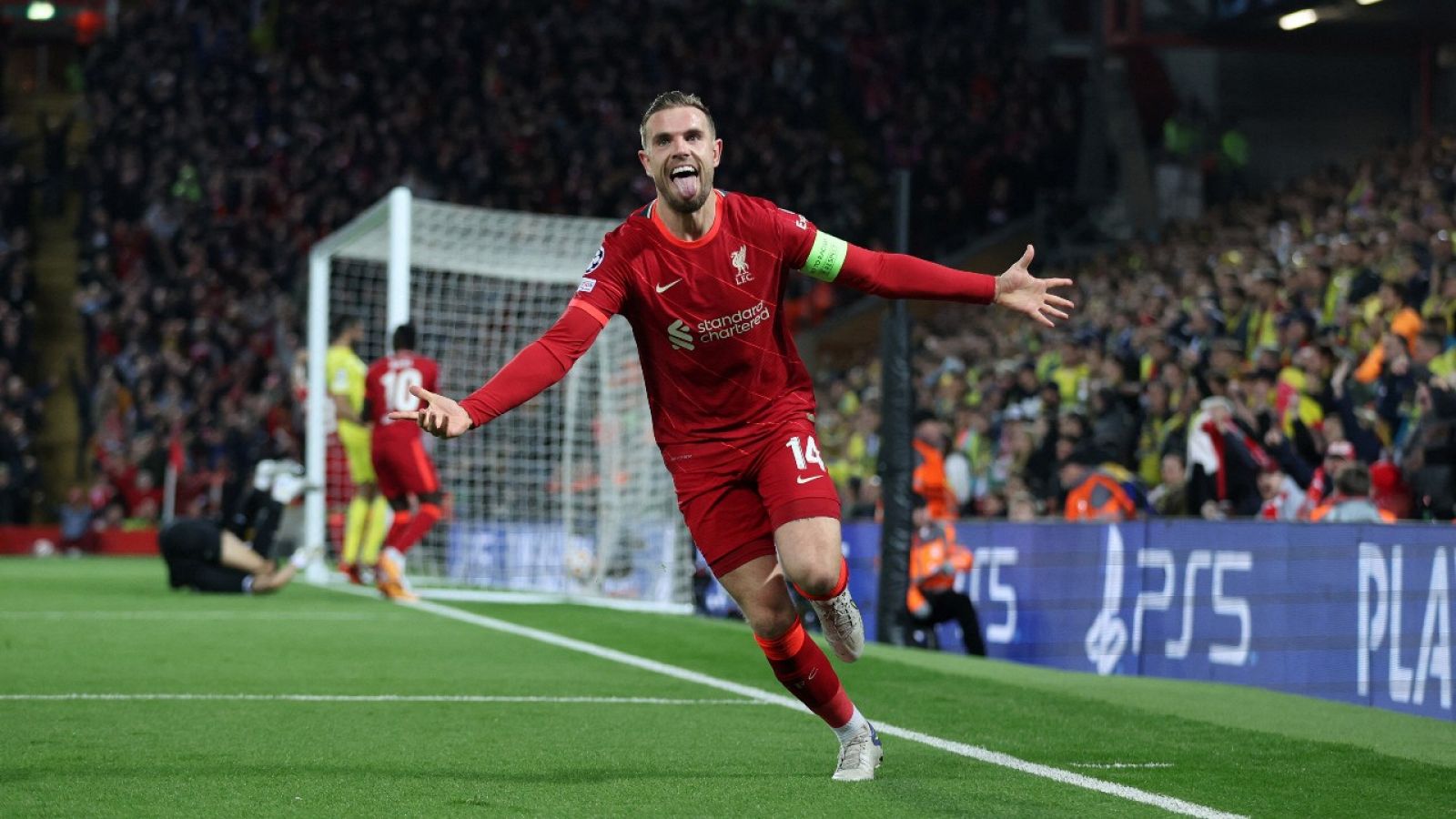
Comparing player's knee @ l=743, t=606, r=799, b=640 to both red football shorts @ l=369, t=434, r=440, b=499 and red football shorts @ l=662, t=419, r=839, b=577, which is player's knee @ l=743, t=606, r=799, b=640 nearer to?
red football shorts @ l=662, t=419, r=839, b=577

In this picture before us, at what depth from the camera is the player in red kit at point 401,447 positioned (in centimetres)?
1355

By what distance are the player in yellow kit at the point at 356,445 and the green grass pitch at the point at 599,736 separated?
12.6ft

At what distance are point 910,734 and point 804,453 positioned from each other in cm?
168

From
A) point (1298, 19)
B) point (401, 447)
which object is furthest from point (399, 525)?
point (1298, 19)

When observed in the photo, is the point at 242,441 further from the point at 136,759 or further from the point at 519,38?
the point at 136,759

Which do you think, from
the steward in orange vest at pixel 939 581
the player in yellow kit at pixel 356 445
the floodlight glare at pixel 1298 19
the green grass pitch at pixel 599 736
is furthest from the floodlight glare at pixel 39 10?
the steward in orange vest at pixel 939 581

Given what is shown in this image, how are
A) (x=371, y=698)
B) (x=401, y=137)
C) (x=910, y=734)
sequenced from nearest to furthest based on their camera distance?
1. (x=910, y=734)
2. (x=371, y=698)
3. (x=401, y=137)

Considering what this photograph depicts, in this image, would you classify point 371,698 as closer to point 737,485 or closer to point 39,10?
point 737,485

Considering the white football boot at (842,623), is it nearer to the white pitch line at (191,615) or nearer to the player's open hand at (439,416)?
the player's open hand at (439,416)

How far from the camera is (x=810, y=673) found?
5.86m

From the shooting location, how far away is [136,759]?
595 cm

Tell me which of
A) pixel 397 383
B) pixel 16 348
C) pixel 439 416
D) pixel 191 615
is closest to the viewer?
pixel 439 416

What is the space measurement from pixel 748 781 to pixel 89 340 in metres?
25.1

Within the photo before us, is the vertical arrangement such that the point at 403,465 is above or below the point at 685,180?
below
